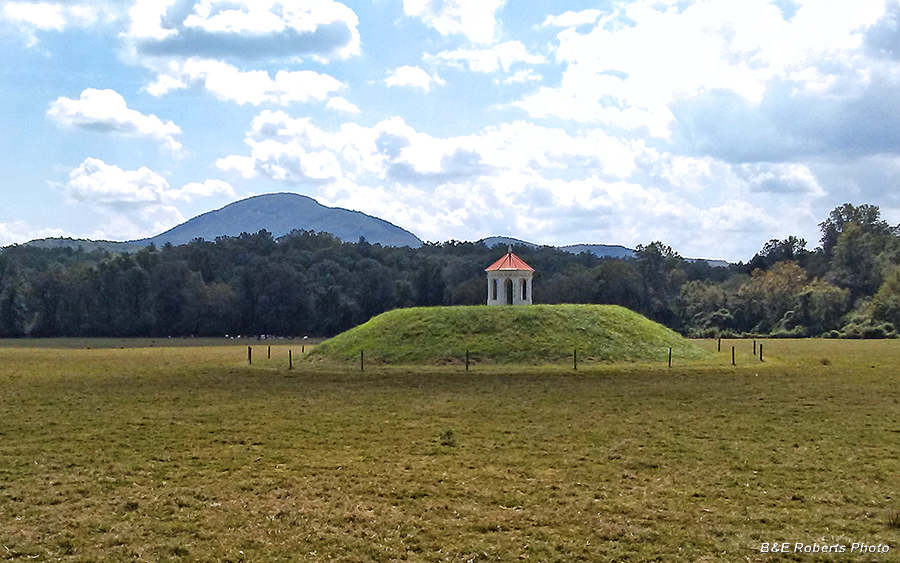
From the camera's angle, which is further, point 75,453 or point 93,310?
point 93,310

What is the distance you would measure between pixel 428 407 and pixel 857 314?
10379 centimetres

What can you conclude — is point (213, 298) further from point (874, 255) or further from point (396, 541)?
point (396, 541)

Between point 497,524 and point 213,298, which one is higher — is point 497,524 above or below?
below

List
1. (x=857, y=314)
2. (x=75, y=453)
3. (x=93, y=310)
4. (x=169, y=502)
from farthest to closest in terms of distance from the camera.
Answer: (x=93, y=310)
(x=857, y=314)
(x=75, y=453)
(x=169, y=502)

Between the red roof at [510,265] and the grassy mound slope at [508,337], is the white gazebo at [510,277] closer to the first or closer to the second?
the red roof at [510,265]

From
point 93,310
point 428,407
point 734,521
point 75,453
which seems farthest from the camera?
point 93,310

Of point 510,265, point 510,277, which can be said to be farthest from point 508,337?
point 510,265

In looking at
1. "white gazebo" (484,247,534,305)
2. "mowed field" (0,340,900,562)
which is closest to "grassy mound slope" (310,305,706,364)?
"white gazebo" (484,247,534,305)

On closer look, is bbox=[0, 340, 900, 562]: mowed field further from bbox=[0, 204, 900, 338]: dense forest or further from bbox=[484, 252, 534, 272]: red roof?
bbox=[0, 204, 900, 338]: dense forest

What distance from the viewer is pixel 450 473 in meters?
19.0

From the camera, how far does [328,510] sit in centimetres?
1584

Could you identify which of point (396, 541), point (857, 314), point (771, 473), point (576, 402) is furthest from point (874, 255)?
point (396, 541)

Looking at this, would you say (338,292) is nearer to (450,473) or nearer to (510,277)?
(510,277)

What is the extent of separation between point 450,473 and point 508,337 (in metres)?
32.7
